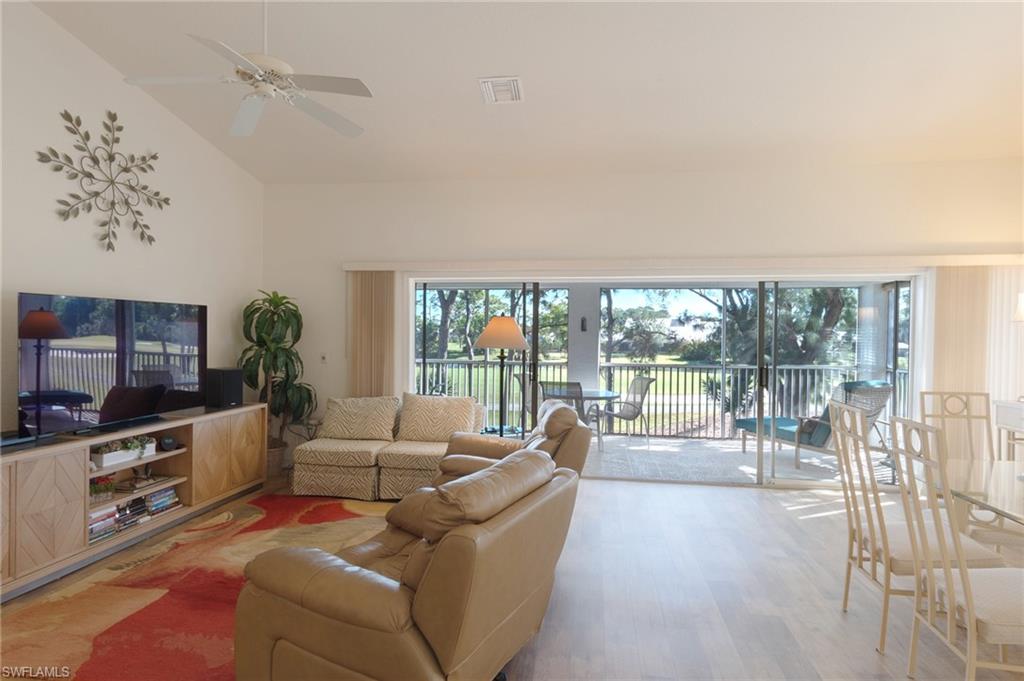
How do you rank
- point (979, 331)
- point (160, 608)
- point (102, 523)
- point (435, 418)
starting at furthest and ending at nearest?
point (435, 418)
point (979, 331)
point (102, 523)
point (160, 608)

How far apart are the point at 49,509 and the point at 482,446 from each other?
7.89ft

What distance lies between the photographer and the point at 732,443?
5.89m

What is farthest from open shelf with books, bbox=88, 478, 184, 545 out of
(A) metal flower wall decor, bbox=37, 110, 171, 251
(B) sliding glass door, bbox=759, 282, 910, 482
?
(B) sliding glass door, bbox=759, 282, 910, 482

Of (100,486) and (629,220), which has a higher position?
(629,220)

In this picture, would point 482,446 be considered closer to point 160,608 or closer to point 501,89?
point 160,608

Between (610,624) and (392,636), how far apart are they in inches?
52.5

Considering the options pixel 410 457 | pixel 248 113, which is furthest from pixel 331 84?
pixel 410 457

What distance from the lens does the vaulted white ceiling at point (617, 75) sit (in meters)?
3.09

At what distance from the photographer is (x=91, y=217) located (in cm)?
358

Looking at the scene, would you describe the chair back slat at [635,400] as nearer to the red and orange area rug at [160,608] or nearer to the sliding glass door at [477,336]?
the sliding glass door at [477,336]

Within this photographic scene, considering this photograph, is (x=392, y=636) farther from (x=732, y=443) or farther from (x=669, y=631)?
(x=732, y=443)

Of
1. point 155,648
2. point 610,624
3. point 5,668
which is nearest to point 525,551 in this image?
point 610,624

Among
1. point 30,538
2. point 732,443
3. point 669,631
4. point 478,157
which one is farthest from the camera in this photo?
point 732,443

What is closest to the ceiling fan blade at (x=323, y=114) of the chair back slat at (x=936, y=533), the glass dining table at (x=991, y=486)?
the chair back slat at (x=936, y=533)
